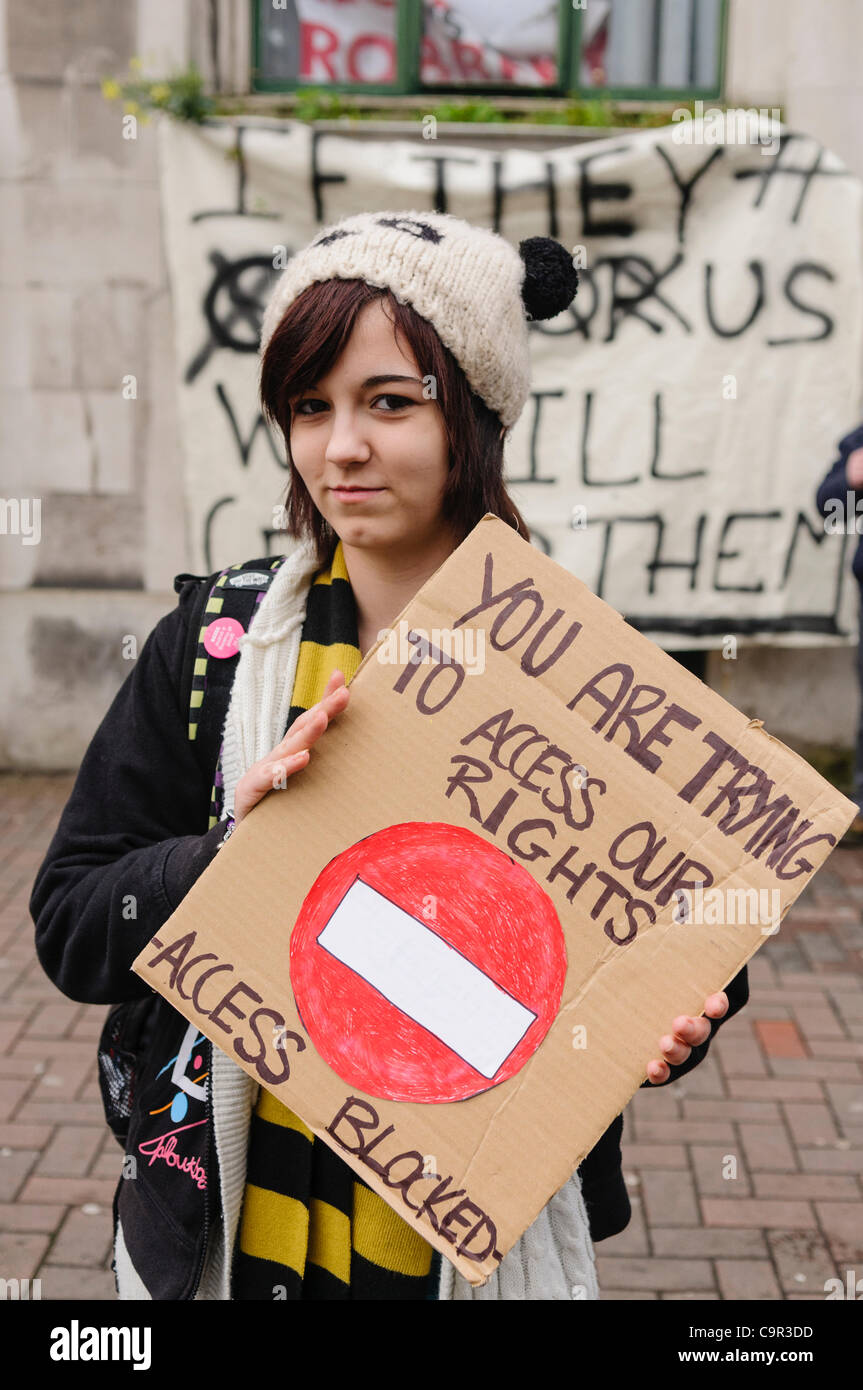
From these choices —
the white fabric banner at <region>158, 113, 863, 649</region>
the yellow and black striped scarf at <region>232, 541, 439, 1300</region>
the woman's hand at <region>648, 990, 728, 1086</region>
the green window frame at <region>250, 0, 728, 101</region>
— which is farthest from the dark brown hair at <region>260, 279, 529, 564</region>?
the green window frame at <region>250, 0, 728, 101</region>

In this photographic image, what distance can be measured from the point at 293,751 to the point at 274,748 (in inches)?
3.5

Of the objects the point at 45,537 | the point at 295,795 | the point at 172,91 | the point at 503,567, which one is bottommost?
the point at 45,537

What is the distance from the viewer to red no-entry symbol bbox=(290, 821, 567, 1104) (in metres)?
1.16

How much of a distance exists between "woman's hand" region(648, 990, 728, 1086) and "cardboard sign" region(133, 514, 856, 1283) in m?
0.01

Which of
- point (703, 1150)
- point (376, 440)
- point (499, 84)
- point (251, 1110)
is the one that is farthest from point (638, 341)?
point (251, 1110)

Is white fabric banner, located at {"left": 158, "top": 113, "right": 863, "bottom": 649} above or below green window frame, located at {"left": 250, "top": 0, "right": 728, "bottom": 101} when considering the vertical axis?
below

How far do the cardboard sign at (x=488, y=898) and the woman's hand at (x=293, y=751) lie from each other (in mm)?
21

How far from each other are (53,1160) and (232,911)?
2.15 metres

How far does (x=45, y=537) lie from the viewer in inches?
210

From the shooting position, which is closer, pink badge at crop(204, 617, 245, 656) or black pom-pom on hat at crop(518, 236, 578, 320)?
pink badge at crop(204, 617, 245, 656)

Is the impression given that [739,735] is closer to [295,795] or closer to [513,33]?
[295,795]

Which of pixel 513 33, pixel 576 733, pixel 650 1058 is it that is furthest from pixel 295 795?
pixel 513 33

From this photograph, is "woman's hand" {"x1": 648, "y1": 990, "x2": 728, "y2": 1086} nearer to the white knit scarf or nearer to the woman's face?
the white knit scarf

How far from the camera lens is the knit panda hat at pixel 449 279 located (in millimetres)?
1372
